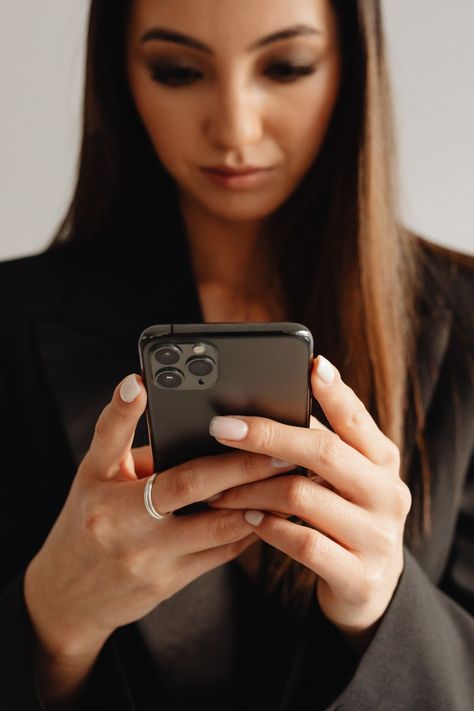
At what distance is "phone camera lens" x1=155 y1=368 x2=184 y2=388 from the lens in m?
0.46

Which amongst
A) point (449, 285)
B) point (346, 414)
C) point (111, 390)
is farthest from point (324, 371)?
point (449, 285)

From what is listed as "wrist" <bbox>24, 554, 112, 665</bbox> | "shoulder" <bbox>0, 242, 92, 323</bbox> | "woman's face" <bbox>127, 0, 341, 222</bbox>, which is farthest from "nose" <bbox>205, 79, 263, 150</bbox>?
"wrist" <bbox>24, 554, 112, 665</bbox>

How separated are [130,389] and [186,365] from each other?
4cm

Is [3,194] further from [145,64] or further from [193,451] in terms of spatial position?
[193,451]

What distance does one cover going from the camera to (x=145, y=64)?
74 cm

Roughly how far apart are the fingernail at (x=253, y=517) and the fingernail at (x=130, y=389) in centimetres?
14

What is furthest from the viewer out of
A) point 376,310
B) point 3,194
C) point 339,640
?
point 3,194

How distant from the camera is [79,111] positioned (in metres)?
1.12

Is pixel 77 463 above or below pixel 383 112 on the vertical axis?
Answer: below

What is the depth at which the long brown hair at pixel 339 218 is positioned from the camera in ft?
2.45

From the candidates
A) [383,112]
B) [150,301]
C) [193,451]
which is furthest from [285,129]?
[193,451]

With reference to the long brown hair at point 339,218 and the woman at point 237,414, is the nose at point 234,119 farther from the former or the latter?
the long brown hair at point 339,218

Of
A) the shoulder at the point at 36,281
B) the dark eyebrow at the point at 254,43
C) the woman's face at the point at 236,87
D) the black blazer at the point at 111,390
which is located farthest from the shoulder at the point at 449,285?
the shoulder at the point at 36,281

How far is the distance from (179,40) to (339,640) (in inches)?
22.9
